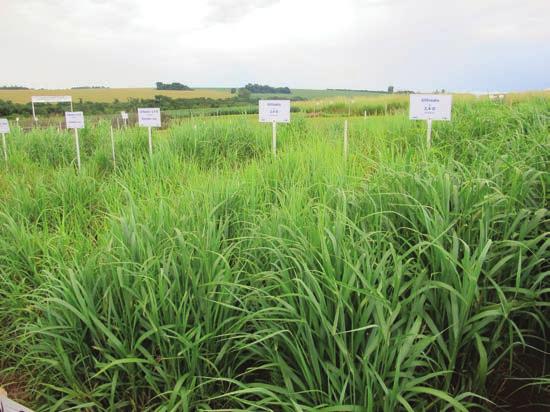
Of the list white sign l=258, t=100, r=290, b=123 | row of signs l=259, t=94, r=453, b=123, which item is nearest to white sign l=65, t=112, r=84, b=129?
white sign l=258, t=100, r=290, b=123

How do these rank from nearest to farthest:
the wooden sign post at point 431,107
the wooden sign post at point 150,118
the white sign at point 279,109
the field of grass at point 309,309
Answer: the field of grass at point 309,309 → the wooden sign post at point 431,107 → the white sign at point 279,109 → the wooden sign post at point 150,118

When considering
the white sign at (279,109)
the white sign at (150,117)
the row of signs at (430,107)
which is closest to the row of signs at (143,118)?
the white sign at (150,117)

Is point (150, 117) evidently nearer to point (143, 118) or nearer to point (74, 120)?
point (143, 118)

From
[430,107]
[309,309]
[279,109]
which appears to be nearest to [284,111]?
[279,109]

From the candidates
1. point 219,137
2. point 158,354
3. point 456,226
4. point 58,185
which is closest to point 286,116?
point 219,137

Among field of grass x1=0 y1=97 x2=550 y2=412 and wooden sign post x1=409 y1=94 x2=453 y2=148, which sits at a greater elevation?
wooden sign post x1=409 y1=94 x2=453 y2=148

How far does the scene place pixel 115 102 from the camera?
13.6m

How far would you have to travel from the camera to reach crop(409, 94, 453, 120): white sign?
3781mm

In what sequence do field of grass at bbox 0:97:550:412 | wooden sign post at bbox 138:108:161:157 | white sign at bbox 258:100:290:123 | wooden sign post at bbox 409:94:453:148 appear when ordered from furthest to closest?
1. wooden sign post at bbox 138:108:161:157
2. white sign at bbox 258:100:290:123
3. wooden sign post at bbox 409:94:453:148
4. field of grass at bbox 0:97:550:412

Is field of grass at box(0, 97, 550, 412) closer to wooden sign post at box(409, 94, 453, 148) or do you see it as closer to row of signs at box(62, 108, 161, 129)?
wooden sign post at box(409, 94, 453, 148)

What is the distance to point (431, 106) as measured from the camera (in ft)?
12.5

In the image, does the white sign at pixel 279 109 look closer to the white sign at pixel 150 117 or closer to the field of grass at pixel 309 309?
the white sign at pixel 150 117

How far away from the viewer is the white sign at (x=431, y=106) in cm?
378

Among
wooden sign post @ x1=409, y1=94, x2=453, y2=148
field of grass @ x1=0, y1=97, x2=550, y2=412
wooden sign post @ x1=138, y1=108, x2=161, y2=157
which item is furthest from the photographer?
wooden sign post @ x1=138, y1=108, x2=161, y2=157
